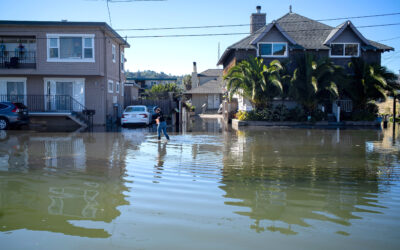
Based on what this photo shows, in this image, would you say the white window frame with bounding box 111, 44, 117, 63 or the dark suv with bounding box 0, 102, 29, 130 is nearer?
the dark suv with bounding box 0, 102, 29, 130

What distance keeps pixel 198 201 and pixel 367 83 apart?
77.6 ft

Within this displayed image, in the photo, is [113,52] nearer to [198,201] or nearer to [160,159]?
[160,159]

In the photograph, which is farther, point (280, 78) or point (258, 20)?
point (258, 20)

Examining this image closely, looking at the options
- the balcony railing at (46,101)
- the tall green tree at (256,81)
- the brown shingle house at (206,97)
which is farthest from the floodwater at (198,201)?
the brown shingle house at (206,97)

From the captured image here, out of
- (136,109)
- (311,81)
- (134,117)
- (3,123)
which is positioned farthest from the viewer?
(311,81)

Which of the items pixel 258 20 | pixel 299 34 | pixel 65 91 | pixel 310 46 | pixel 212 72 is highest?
pixel 258 20

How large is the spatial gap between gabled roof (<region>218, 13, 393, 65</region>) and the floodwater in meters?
18.5

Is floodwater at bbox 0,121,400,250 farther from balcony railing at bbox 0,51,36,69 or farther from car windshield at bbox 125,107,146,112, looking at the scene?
balcony railing at bbox 0,51,36,69

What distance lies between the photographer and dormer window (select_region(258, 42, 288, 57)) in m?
29.0

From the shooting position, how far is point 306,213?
5832 millimetres

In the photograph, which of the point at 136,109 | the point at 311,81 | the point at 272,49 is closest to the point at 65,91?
the point at 136,109

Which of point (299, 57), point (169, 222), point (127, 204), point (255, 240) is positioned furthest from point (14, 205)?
point (299, 57)

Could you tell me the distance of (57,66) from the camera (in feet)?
80.9

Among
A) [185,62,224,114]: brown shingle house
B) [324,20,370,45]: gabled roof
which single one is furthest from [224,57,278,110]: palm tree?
[185,62,224,114]: brown shingle house
